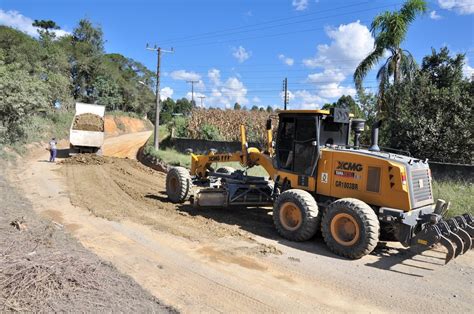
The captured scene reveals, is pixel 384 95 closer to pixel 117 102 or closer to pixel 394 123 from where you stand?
pixel 394 123

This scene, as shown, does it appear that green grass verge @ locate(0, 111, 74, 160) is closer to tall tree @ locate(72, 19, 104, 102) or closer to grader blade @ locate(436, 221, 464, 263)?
tall tree @ locate(72, 19, 104, 102)

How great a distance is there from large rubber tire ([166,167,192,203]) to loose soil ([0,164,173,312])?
5270 mm

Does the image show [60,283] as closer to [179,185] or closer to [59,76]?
[179,185]

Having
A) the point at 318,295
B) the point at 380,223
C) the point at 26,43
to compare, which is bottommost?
the point at 318,295

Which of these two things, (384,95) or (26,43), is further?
(26,43)

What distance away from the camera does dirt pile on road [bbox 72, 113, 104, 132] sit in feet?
78.7

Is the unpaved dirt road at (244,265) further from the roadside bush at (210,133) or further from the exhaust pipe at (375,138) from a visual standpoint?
the roadside bush at (210,133)

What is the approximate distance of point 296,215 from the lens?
843 centimetres

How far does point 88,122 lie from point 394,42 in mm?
17613

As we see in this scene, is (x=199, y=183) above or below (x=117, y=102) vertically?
below

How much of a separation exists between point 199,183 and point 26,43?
126ft

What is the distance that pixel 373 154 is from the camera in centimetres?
788

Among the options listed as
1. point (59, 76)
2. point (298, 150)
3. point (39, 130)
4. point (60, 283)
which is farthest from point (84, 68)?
point (60, 283)

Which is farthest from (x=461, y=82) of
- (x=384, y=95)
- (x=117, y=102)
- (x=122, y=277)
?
(x=117, y=102)
